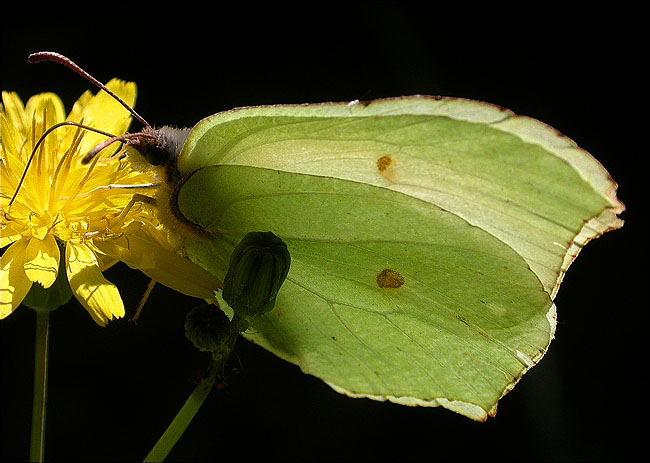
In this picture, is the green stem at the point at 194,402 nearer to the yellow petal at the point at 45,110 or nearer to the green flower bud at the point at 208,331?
the green flower bud at the point at 208,331

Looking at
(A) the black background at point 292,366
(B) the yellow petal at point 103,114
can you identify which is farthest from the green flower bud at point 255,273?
(A) the black background at point 292,366

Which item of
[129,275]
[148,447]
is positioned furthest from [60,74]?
[148,447]

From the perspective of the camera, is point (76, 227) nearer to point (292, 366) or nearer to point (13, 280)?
point (13, 280)

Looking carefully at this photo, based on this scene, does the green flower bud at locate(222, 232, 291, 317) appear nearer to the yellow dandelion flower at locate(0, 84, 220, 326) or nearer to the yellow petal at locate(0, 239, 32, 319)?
the yellow dandelion flower at locate(0, 84, 220, 326)

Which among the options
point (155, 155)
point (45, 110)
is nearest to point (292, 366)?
point (45, 110)

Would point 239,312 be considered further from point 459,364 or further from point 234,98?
point 234,98
